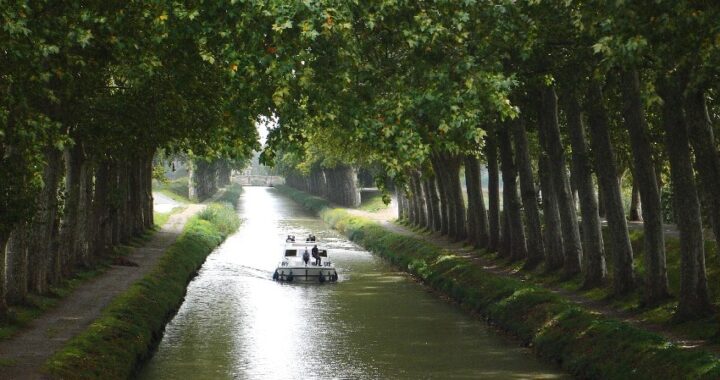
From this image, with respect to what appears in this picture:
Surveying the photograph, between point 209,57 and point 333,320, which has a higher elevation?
point 209,57

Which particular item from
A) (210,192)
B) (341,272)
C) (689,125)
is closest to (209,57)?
(689,125)

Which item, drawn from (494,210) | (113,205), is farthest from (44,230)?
(494,210)

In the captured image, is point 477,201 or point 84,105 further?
point 477,201

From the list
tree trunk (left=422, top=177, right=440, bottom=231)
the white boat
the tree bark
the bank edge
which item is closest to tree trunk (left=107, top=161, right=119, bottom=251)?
the bank edge

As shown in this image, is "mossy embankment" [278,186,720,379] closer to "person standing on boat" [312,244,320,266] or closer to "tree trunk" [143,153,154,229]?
"person standing on boat" [312,244,320,266]

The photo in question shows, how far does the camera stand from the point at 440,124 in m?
21.7

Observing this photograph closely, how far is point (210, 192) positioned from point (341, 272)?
86377 millimetres

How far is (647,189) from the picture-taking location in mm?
28734

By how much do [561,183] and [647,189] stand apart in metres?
8.52

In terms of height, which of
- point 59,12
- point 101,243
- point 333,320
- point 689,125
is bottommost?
point 333,320

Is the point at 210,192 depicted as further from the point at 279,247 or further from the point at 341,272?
the point at 341,272

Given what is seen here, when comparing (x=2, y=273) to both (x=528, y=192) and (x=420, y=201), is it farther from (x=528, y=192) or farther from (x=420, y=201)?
(x=420, y=201)

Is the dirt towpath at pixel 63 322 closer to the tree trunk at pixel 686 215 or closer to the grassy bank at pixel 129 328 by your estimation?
the grassy bank at pixel 129 328

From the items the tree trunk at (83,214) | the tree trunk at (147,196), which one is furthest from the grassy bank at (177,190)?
the tree trunk at (83,214)
